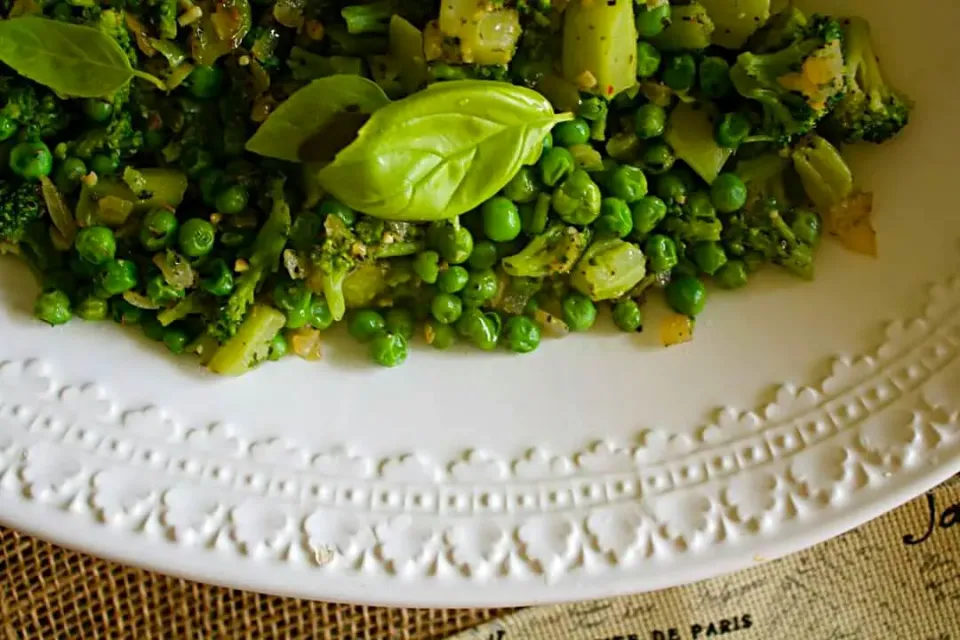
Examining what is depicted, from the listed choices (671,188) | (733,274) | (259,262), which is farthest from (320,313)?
(733,274)

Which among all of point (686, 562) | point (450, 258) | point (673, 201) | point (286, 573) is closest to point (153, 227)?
point (450, 258)

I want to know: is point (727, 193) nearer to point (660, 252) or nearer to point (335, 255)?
point (660, 252)

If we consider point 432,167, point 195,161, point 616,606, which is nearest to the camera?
point 432,167

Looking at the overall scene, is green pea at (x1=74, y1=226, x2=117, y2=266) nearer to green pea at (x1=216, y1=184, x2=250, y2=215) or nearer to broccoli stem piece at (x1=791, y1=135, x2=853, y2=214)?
green pea at (x1=216, y1=184, x2=250, y2=215)

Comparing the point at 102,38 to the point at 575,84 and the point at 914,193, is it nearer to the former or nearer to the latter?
the point at 575,84

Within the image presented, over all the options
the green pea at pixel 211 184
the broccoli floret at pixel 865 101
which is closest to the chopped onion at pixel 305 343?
the green pea at pixel 211 184
